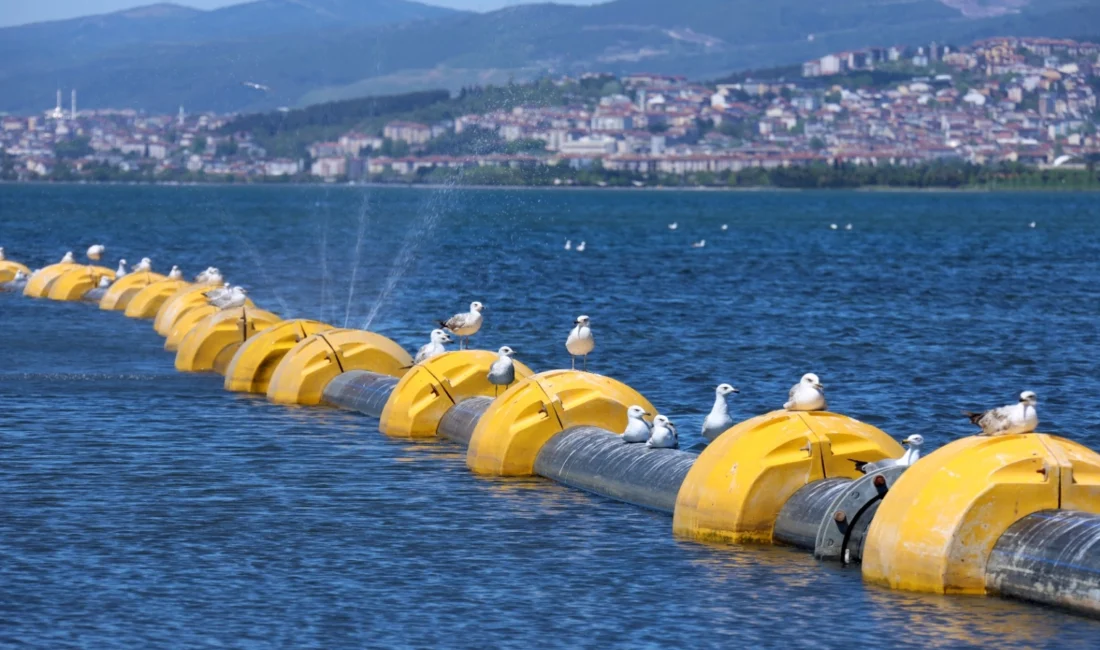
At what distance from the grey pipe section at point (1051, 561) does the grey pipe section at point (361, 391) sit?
11202 mm

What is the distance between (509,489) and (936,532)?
5.90 m

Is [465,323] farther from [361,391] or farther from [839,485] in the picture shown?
[839,485]

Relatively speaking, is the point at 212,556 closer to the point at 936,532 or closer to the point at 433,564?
the point at 433,564

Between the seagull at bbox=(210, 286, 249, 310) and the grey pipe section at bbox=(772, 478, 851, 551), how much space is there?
613 inches

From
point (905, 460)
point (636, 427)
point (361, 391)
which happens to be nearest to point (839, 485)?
point (905, 460)

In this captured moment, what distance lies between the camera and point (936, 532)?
1403cm

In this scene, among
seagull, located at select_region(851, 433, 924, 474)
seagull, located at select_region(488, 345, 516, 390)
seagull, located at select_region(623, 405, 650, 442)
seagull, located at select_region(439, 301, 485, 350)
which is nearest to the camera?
seagull, located at select_region(851, 433, 924, 474)

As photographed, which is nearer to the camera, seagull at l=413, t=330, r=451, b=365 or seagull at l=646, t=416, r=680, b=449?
seagull at l=646, t=416, r=680, b=449

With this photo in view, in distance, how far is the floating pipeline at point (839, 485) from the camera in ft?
45.7

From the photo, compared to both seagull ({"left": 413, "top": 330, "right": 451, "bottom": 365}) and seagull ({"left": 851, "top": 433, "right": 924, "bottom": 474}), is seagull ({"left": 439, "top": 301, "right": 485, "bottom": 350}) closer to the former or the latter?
seagull ({"left": 413, "top": 330, "right": 451, "bottom": 365})

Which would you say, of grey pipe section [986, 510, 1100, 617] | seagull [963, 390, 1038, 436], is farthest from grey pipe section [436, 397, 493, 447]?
grey pipe section [986, 510, 1100, 617]

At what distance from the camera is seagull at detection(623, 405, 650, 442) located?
18953 mm

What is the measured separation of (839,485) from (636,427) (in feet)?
11.2

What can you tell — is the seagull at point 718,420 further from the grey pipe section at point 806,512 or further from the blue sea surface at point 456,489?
the grey pipe section at point 806,512
